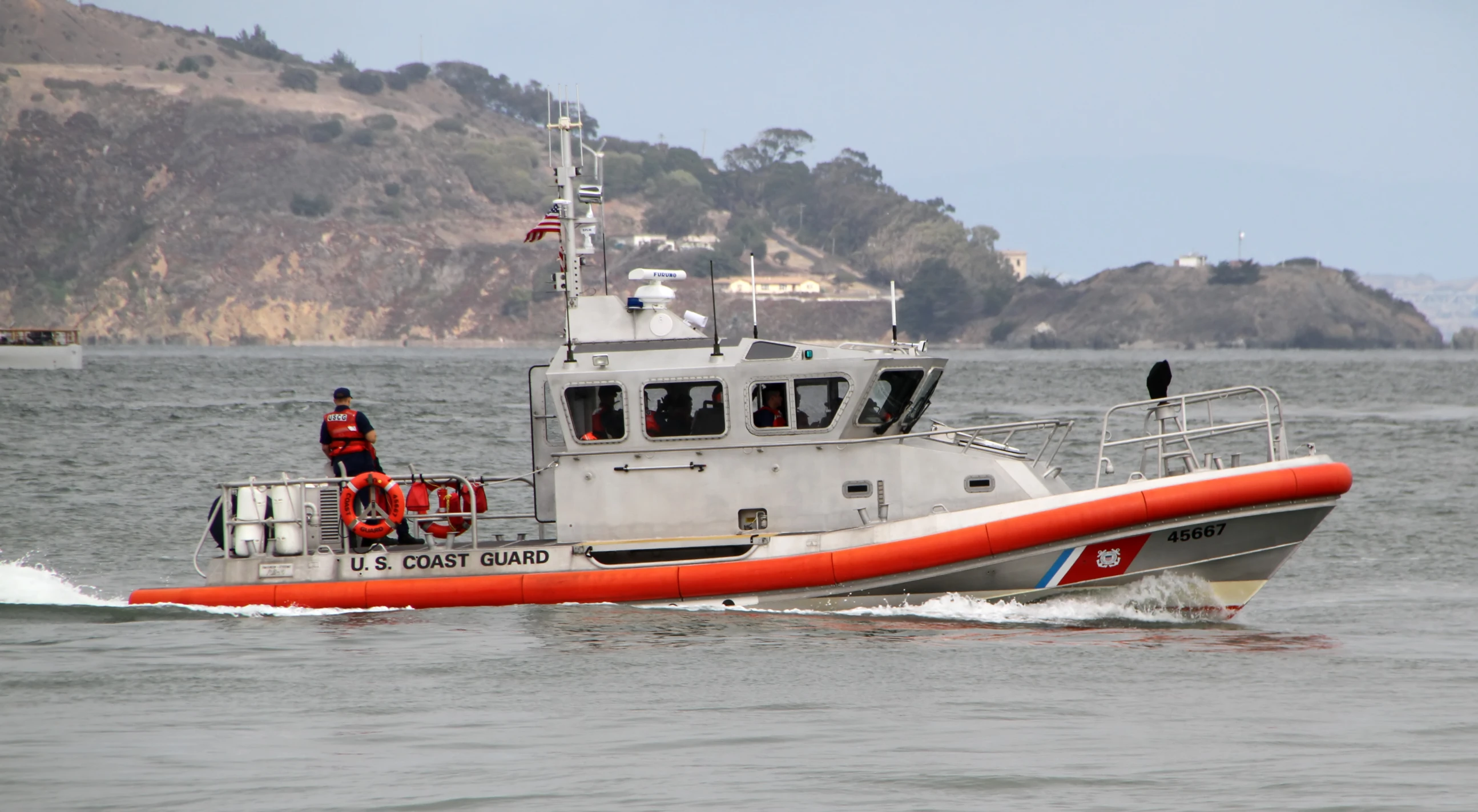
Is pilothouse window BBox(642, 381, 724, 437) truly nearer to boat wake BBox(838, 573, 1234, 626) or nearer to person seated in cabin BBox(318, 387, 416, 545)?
boat wake BBox(838, 573, 1234, 626)

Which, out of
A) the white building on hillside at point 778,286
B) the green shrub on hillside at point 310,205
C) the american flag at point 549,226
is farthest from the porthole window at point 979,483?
the green shrub on hillside at point 310,205

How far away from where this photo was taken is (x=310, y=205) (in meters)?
158

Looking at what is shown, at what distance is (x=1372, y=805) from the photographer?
794 cm

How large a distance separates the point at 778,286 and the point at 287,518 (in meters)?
144

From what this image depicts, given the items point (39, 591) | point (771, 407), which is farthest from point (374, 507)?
point (39, 591)

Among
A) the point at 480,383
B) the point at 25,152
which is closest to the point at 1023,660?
the point at 480,383

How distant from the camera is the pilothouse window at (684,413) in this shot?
39.8ft

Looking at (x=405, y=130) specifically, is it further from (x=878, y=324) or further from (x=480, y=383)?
(x=480, y=383)

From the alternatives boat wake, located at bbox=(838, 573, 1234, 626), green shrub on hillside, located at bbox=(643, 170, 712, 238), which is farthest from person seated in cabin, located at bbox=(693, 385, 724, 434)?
green shrub on hillside, located at bbox=(643, 170, 712, 238)

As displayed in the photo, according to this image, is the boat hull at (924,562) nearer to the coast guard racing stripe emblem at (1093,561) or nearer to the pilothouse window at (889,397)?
the coast guard racing stripe emblem at (1093,561)

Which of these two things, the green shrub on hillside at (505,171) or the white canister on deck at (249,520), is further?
the green shrub on hillside at (505,171)

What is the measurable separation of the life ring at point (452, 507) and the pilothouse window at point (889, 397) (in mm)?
3120

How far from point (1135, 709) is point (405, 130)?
18326cm

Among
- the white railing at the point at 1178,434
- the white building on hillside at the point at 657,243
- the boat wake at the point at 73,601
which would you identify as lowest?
the boat wake at the point at 73,601
